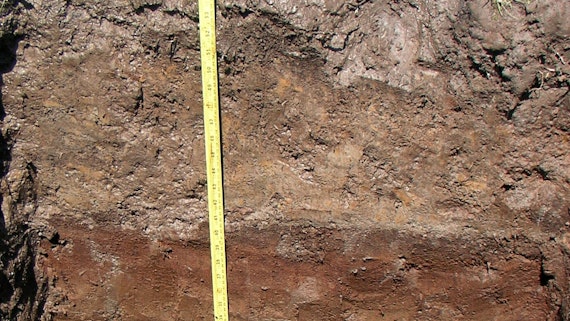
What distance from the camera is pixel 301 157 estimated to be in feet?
9.00

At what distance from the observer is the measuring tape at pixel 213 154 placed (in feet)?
8.46

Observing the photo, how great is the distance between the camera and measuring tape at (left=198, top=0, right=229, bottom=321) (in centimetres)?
258

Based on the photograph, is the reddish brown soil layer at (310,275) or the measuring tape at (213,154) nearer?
the measuring tape at (213,154)

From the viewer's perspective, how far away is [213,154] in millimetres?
2768

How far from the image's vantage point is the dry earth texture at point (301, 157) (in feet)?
8.41

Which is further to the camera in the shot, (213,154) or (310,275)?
(310,275)

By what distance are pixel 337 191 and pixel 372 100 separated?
0.51m

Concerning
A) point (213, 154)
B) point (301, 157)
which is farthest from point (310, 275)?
point (213, 154)

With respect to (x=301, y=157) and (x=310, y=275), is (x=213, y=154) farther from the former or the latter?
(x=310, y=275)

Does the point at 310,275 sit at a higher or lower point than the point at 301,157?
lower

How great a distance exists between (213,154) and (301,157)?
0.46 m

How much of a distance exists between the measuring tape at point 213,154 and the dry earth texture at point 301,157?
5 centimetres

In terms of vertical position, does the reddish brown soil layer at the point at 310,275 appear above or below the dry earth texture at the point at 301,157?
below

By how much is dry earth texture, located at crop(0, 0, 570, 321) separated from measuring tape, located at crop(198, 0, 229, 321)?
5 centimetres
